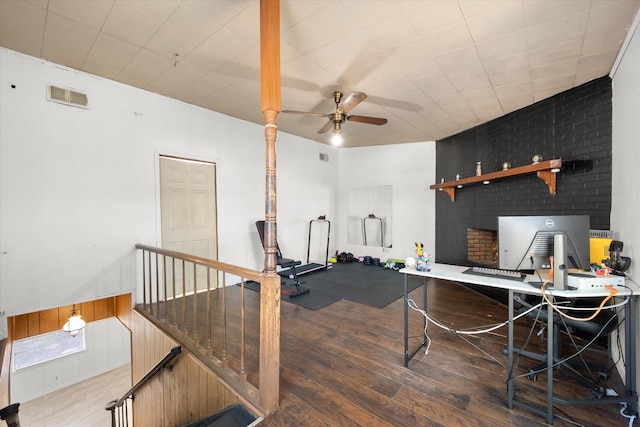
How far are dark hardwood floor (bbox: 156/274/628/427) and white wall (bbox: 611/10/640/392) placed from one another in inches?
25.2

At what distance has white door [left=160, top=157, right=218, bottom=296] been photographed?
3.79m

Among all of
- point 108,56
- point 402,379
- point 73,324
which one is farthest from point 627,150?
point 73,324

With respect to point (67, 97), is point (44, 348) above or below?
below

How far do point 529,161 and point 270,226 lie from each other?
3650mm

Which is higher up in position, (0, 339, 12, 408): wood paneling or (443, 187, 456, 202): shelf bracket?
(443, 187, 456, 202): shelf bracket

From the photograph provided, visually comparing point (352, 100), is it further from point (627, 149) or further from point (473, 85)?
point (627, 149)

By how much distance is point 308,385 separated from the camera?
204cm

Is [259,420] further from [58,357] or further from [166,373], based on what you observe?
[58,357]

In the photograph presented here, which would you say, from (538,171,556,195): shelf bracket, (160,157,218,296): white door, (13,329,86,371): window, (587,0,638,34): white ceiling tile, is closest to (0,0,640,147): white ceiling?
(587,0,638,34): white ceiling tile

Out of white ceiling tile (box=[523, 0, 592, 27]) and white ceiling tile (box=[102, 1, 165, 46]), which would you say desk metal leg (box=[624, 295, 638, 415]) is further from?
white ceiling tile (box=[102, 1, 165, 46])

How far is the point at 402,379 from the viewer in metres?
2.08

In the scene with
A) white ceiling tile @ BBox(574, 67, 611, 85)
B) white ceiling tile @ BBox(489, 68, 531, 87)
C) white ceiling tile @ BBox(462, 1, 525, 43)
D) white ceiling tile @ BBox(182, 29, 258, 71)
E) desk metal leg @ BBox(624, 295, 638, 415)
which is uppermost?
white ceiling tile @ BBox(182, 29, 258, 71)

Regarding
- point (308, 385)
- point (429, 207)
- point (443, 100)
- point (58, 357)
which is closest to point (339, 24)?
point (443, 100)

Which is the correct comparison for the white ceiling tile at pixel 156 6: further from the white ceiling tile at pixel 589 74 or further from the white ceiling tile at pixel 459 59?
the white ceiling tile at pixel 589 74
